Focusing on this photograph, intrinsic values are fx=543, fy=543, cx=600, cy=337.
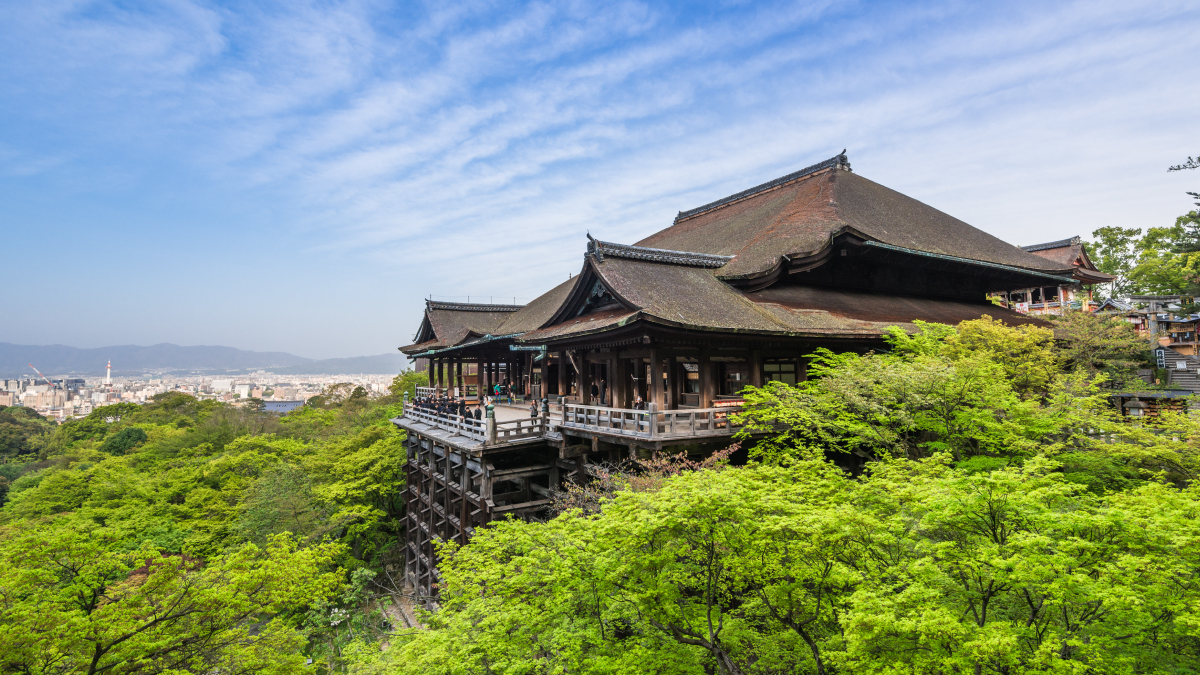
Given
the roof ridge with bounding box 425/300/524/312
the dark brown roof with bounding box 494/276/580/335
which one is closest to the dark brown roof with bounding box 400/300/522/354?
the roof ridge with bounding box 425/300/524/312

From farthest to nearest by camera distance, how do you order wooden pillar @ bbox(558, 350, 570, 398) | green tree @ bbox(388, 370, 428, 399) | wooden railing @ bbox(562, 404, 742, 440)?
green tree @ bbox(388, 370, 428, 399) → wooden pillar @ bbox(558, 350, 570, 398) → wooden railing @ bbox(562, 404, 742, 440)

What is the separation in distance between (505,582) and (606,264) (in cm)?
1070

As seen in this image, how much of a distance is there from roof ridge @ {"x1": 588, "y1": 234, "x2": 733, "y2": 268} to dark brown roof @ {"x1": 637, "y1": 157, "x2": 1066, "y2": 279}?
1.75 ft

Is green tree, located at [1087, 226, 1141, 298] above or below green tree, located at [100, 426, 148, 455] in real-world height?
above

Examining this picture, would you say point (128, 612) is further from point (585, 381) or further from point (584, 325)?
point (585, 381)

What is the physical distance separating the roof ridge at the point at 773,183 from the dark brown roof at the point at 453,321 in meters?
13.6

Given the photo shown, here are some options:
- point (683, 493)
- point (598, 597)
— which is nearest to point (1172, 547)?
point (683, 493)

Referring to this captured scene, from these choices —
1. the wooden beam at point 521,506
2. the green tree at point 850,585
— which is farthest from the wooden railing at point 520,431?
the green tree at point 850,585

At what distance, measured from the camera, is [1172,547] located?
5.71 metres

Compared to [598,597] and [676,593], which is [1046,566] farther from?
[598,597]

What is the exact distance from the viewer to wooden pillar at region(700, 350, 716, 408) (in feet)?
50.5

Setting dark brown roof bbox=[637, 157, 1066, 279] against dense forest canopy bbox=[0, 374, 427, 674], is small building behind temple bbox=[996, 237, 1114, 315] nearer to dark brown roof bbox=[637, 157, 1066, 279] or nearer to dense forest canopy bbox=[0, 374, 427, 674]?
dark brown roof bbox=[637, 157, 1066, 279]

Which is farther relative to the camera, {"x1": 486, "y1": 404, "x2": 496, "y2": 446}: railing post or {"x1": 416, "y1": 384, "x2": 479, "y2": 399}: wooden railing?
{"x1": 416, "y1": 384, "x2": 479, "y2": 399}: wooden railing

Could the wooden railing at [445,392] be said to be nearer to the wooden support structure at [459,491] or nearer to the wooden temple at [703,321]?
the wooden support structure at [459,491]
